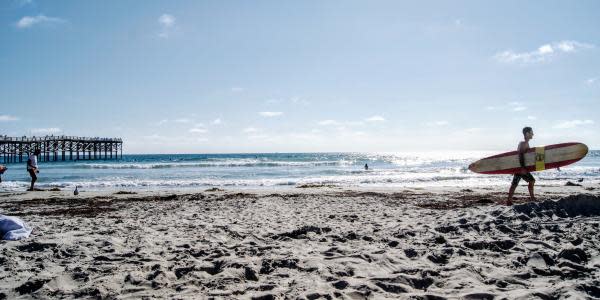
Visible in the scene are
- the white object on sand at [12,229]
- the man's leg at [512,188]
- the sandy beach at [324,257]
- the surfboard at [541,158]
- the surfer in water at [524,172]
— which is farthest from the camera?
the surfboard at [541,158]

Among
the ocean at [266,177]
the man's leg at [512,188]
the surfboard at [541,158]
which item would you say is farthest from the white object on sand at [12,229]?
the ocean at [266,177]

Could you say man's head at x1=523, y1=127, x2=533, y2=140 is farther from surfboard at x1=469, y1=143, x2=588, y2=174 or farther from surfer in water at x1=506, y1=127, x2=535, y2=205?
surfboard at x1=469, y1=143, x2=588, y2=174

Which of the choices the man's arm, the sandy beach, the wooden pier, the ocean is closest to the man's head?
the man's arm

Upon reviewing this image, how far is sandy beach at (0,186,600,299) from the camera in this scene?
132 inches

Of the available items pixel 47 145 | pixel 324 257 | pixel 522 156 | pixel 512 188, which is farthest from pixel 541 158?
pixel 47 145

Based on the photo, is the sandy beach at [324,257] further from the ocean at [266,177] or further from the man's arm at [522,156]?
the ocean at [266,177]

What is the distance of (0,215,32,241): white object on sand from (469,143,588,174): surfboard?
35.7 ft

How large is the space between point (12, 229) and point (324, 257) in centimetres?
472

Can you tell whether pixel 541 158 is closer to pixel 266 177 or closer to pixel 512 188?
pixel 512 188

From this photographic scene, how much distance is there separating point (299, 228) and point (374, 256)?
6.73 feet

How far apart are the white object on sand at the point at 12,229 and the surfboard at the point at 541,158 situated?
10880mm

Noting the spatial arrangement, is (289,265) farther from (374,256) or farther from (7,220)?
(7,220)

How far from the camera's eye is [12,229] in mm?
5312

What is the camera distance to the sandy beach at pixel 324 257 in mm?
3354
